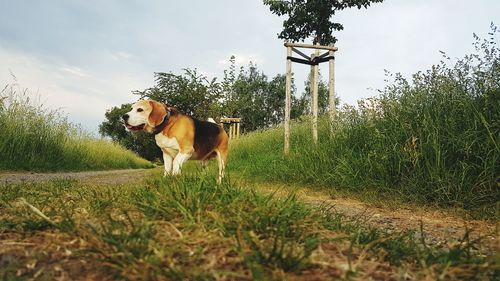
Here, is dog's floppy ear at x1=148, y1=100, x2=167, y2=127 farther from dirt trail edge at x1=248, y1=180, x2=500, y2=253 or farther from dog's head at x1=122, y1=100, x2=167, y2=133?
dirt trail edge at x1=248, y1=180, x2=500, y2=253

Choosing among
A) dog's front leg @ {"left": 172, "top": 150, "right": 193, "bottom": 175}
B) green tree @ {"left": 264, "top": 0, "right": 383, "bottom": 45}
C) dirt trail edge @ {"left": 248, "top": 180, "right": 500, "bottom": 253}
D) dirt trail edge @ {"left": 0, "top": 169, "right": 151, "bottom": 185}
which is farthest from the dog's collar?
green tree @ {"left": 264, "top": 0, "right": 383, "bottom": 45}

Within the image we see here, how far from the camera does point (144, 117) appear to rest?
6.02m

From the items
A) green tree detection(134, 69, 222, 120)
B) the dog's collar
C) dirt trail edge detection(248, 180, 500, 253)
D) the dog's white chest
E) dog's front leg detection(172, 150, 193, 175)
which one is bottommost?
dirt trail edge detection(248, 180, 500, 253)

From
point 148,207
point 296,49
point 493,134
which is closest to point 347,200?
point 493,134

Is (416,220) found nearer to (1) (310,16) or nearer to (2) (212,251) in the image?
(2) (212,251)

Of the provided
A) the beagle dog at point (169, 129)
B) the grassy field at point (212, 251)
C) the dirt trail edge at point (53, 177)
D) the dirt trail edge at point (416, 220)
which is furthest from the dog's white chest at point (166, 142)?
the grassy field at point (212, 251)

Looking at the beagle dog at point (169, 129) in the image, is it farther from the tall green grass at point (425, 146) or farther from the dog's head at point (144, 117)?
the tall green grass at point (425, 146)

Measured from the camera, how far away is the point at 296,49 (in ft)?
33.9

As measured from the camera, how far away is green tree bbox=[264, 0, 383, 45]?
2127cm

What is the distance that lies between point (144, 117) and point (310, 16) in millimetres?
17353

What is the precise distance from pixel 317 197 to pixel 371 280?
4.78 m

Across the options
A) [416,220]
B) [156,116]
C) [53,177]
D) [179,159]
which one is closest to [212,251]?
[416,220]

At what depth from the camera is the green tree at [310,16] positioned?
2127 cm

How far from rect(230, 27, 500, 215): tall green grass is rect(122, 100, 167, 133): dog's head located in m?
2.69
